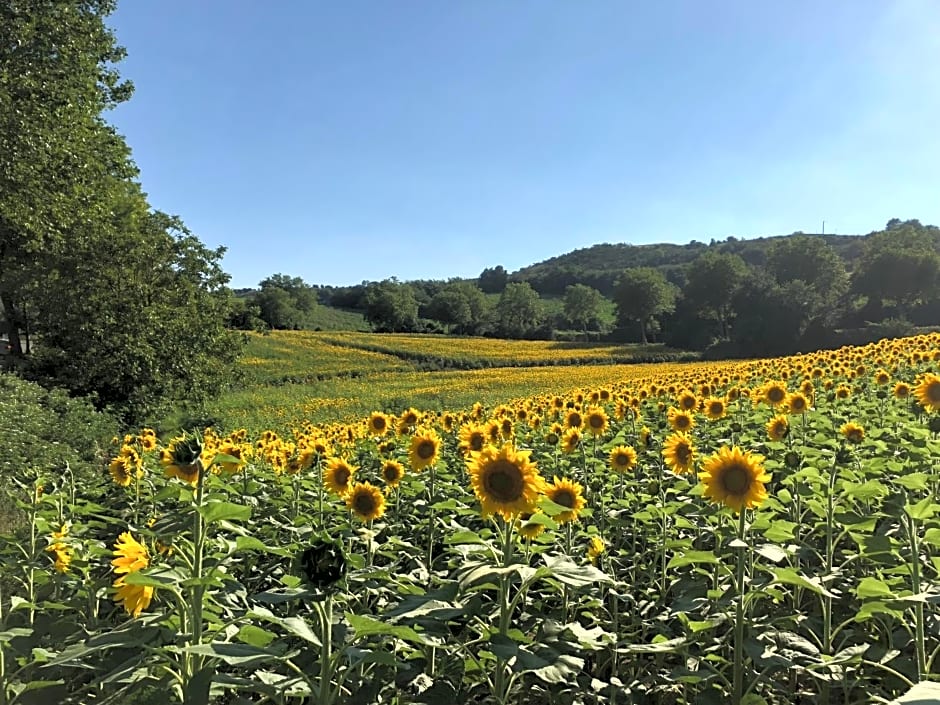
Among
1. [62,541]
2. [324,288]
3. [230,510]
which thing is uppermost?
[324,288]

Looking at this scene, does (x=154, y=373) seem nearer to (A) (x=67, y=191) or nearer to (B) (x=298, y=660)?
(A) (x=67, y=191)

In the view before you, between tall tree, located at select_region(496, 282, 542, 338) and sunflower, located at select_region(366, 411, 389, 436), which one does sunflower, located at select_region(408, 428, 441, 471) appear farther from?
tall tree, located at select_region(496, 282, 542, 338)

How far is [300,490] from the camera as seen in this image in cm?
451

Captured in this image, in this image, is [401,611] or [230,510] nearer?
[401,611]

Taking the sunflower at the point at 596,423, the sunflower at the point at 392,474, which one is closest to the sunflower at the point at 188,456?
the sunflower at the point at 392,474

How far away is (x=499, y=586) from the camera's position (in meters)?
2.26

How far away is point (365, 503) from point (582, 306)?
77522mm

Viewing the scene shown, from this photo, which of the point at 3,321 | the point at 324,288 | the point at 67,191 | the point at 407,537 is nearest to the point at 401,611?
the point at 407,537

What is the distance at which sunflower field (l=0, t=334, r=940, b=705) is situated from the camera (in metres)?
1.88

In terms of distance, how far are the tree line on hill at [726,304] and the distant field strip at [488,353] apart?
6.98 meters

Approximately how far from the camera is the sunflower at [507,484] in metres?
2.32

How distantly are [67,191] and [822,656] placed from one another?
687 inches

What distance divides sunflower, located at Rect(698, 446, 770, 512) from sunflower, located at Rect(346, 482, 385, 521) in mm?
1544

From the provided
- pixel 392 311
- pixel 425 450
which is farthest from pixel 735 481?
pixel 392 311
